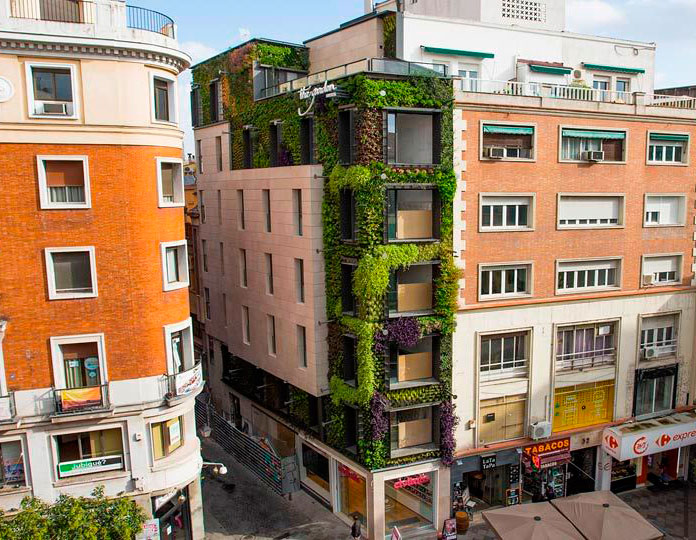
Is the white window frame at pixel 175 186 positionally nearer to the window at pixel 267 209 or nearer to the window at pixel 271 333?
the window at pixel 267 209

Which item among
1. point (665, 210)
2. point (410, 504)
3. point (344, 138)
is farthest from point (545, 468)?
point (344, 138)

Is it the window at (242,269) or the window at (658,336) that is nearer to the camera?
the window at (658,336)

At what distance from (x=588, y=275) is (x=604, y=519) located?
12.2m

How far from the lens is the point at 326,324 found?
97.9 feet

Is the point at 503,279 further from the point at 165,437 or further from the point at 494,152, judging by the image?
the point at 165,437

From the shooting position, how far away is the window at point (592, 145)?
30.0m

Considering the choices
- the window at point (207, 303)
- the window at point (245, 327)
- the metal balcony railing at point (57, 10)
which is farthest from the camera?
the window at point (207, 303)

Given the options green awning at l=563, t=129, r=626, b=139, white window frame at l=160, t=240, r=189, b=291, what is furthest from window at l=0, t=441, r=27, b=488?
green awning at l=563, t=129, r=626, b=139

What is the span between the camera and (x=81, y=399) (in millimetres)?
23219

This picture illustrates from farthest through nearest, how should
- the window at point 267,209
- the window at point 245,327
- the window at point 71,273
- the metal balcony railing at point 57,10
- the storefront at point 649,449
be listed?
the window at point 245,327 → the window at point 267,209 → the storefront at point 649,449 → the window at point 71,273 → the metal balcony railing at point 57,10

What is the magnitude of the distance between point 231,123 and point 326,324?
15274mm

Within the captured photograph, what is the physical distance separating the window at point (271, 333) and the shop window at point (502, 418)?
37.6 ft

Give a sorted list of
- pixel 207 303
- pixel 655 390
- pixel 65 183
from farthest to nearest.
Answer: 1. pixel 207 303
2. pixel 655 390
3. pixel 65 183

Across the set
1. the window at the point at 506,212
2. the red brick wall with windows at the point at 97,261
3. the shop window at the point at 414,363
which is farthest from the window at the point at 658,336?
the red brick wall with windows at the point at 97,261
